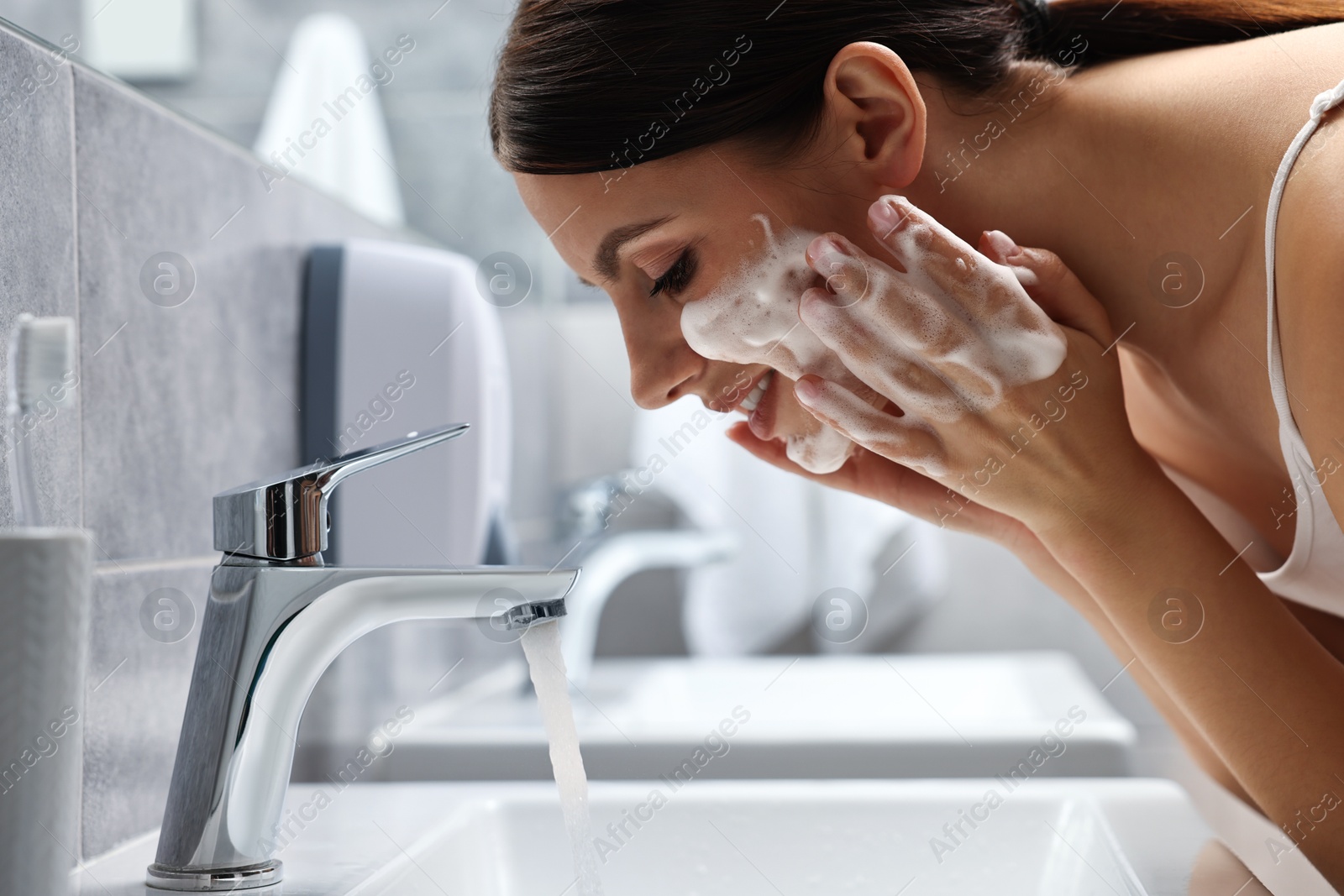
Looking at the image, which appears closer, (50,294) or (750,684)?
(50,294)

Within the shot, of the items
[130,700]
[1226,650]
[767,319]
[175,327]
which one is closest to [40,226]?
[175,327]

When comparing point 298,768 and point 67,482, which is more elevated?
point 67,482

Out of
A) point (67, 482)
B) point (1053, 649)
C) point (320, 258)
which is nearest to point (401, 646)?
point (320, 258)

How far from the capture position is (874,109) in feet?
1.80

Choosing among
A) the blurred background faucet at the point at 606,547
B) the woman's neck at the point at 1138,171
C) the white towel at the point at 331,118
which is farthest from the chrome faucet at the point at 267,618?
the white towel at the point at 331,118

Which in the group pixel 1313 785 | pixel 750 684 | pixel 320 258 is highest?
pixel 320 258

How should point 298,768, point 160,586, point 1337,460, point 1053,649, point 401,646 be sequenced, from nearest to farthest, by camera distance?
1. point 1337,460
2. point 160,586
3. point 298,768
4. point 401,646
5. point 1053,649

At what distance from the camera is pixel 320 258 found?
2.49ft

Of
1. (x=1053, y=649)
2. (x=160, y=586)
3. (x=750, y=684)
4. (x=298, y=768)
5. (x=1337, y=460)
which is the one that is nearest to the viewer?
(x=1337, y=460)

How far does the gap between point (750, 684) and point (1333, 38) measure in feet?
2.50

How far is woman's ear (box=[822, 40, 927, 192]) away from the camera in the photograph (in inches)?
20.9

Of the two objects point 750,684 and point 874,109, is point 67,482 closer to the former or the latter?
point 874,109

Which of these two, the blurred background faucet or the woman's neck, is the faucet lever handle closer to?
the woman's neck

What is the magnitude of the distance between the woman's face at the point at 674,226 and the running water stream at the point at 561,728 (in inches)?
6.9
